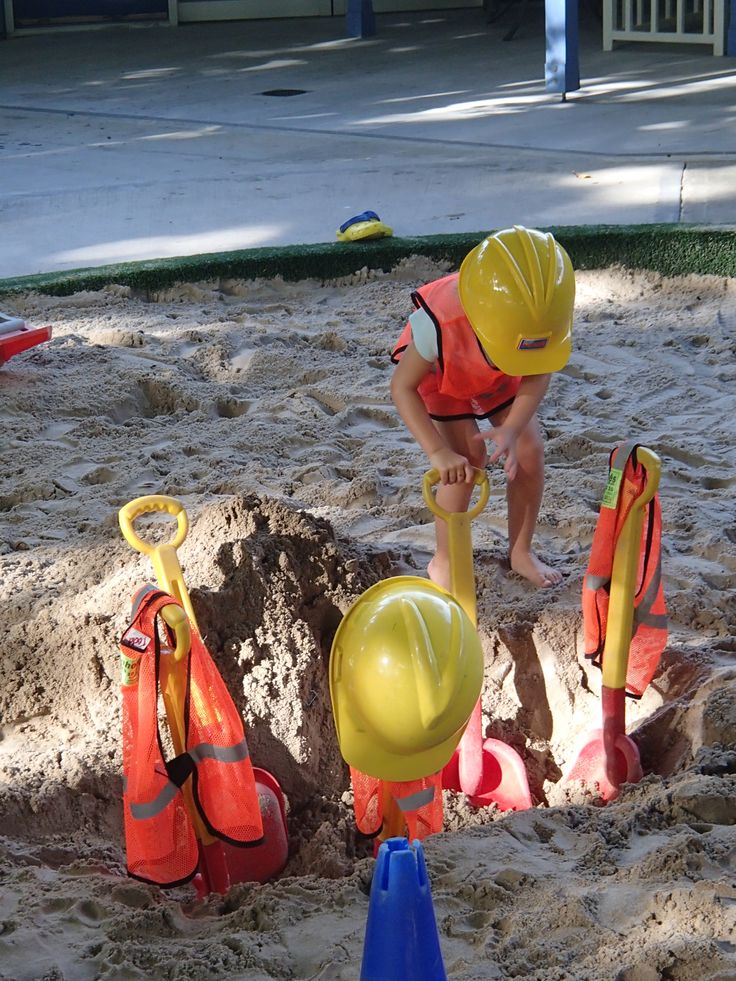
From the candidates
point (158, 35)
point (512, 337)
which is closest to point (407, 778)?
point (512, 337)

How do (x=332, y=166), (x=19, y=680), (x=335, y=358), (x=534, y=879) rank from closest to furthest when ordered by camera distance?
(x=534, y=879)
(x=19, y=680)
(x=335, y=358)
(x=332, y=166)

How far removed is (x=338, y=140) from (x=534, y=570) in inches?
198

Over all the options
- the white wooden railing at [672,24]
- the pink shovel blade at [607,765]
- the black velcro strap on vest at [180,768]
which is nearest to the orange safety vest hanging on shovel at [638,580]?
the pink shovel blade at [607,765]

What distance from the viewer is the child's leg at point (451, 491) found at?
2.39m

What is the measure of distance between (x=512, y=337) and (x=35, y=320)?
2.55 m

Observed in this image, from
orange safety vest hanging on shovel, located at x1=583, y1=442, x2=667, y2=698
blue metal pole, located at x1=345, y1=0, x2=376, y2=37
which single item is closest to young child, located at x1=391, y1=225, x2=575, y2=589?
orange safety vest hanging on shovel, located at x1=583, y1=442, x2=667, y2=698

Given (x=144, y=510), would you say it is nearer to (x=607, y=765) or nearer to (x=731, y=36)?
(x=607, y=765)

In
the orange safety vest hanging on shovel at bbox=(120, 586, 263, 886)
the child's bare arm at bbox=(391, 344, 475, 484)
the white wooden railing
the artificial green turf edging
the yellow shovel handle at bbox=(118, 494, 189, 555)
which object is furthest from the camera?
the white wooden railing

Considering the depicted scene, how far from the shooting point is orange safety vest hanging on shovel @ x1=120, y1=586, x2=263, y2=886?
163 centimetres

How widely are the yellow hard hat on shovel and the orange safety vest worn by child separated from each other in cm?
71

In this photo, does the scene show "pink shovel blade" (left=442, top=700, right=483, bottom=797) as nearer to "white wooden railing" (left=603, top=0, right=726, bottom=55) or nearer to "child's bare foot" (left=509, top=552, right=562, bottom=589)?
"child's bare foot" (left=509, top=552, right=562, bottom=589)

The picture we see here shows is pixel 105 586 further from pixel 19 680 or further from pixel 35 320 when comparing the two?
pixel 35 320

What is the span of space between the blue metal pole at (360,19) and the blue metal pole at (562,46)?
3.40 meters

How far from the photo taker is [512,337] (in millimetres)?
2025
